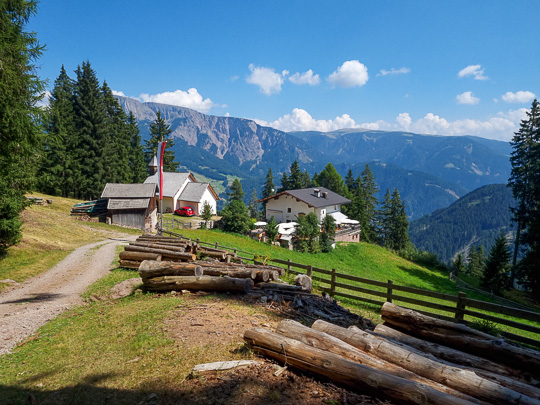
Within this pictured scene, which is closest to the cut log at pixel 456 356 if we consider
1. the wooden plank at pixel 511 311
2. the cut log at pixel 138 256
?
the wooden plank at pixel 511 311

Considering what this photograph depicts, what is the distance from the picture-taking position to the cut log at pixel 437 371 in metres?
4.28

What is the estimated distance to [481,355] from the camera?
243 inches

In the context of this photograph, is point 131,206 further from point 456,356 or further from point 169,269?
point 456,356

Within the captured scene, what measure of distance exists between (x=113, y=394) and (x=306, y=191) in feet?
176

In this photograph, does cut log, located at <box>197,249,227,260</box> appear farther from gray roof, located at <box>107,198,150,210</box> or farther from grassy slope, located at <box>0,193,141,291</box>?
gray roof, located at <box>107,198,150,210</box>

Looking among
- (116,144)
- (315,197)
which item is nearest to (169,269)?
(315,197)

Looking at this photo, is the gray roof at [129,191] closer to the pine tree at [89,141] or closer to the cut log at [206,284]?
the pine tree at [89,141]

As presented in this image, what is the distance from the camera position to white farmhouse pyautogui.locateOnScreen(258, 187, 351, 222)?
5294cm

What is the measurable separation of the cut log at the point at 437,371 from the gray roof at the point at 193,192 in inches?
2063

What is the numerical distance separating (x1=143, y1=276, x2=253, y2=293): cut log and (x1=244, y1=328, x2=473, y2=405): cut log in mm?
4557

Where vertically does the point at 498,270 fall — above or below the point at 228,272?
below

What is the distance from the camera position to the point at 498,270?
29.9 metres

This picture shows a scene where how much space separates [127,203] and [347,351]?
128ft

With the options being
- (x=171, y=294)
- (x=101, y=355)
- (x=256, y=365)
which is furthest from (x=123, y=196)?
(x=256, y=365)
